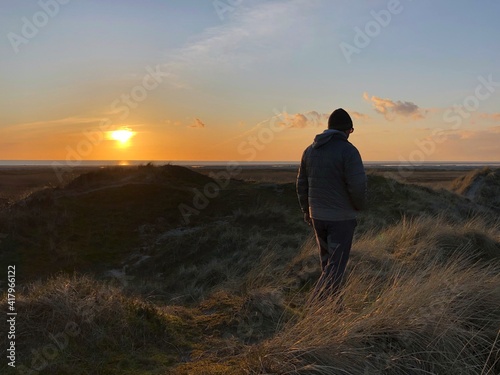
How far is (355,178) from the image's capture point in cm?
464

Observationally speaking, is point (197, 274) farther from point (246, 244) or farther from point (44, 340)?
point (44, 340)

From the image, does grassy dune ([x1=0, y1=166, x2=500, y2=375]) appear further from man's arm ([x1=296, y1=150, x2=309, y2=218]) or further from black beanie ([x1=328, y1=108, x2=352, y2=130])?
black beanie ([x1=328, y1=108, x2=352, y2=130])

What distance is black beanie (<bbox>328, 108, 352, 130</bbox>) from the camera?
4902 mm

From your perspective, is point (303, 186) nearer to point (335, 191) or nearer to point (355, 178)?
point (335, 191)

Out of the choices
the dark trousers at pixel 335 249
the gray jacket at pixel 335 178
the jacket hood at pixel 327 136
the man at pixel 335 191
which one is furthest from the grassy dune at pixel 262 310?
the jacket hood at pixel 327 136

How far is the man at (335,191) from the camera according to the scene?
4.74 meters

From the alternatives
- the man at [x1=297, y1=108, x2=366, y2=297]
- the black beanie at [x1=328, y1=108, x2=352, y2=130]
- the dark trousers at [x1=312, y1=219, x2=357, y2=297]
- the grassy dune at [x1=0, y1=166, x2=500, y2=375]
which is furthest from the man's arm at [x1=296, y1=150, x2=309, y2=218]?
the grassy dune at [x1=0, y1=166, x2=500, y2=375]

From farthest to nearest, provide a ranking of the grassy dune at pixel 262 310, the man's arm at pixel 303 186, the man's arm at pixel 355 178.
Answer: the man's arm at pixel 303 186, the man's arm at pixel 355 178, the grassy dune at pixel 262 310

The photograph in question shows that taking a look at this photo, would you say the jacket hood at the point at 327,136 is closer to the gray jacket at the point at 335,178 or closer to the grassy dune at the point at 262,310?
the gray jacket at the point at 335,178

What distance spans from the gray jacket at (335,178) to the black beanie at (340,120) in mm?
101

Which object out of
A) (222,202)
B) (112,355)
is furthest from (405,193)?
(112,355)

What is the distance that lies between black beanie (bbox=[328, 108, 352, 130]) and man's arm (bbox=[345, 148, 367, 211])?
356 millimetres

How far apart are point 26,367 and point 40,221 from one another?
12.9 metres

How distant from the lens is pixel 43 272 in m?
11.8
